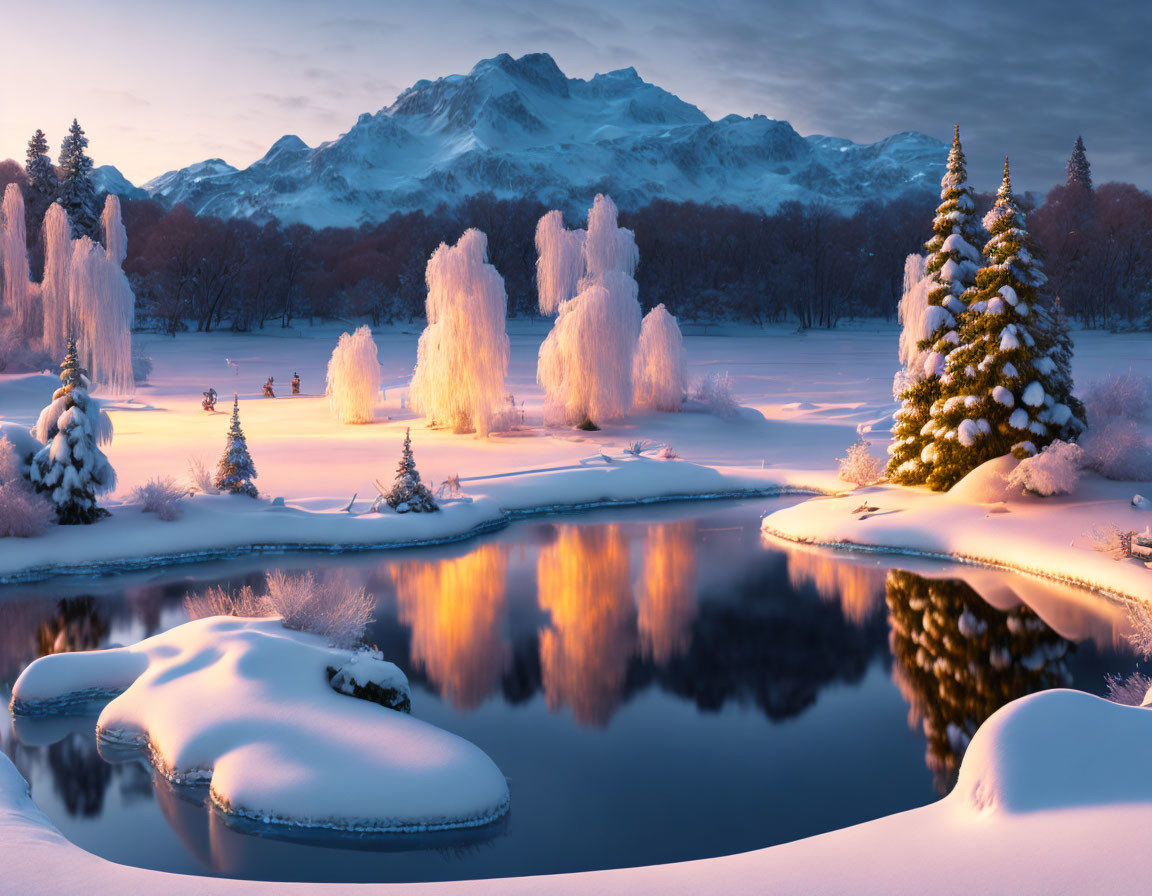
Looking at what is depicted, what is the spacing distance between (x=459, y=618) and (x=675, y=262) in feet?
230

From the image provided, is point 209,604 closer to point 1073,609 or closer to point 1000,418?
point 1073,609

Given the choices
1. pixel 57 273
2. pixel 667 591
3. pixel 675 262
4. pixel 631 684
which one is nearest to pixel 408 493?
pixel 667 591

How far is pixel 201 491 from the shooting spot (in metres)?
21.6

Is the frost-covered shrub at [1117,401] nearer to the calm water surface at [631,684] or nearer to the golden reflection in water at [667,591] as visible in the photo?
the calm water surface at [631,684]

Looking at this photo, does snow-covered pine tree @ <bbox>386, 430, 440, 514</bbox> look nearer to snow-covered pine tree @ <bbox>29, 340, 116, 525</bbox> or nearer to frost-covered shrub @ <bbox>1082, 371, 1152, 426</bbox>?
snow-covered pine tree @ <bbox>29, 340, 116, 525</bbox>

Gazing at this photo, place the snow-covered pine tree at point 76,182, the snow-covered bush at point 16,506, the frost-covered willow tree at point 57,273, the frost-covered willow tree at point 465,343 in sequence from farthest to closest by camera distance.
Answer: the snow-covered pine tree at point 76,182, the frost-covered willow tree at point 57,273, the frost-covered willow tree at point 465,343, the snow-covered bush at point 16,506

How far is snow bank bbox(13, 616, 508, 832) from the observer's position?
29.0 feet

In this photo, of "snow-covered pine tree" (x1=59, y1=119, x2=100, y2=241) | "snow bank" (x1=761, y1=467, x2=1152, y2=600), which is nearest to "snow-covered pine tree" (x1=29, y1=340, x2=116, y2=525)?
"snow bank" (x1=761, y1=467, x2=1152, y2=600)

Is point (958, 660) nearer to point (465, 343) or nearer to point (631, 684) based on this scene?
point (631, 684)

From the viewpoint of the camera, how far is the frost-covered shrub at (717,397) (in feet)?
115

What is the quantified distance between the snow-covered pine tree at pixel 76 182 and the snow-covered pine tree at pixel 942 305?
41.9 meters

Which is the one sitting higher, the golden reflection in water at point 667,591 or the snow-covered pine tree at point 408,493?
the snow-covered pine tree at point 408,493

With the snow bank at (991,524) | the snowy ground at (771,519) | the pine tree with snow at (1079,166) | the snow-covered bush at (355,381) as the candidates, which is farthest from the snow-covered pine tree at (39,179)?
the pine tree with snow at (1079,166)

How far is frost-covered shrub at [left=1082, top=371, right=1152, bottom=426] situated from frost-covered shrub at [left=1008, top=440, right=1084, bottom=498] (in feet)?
→ 12.0
